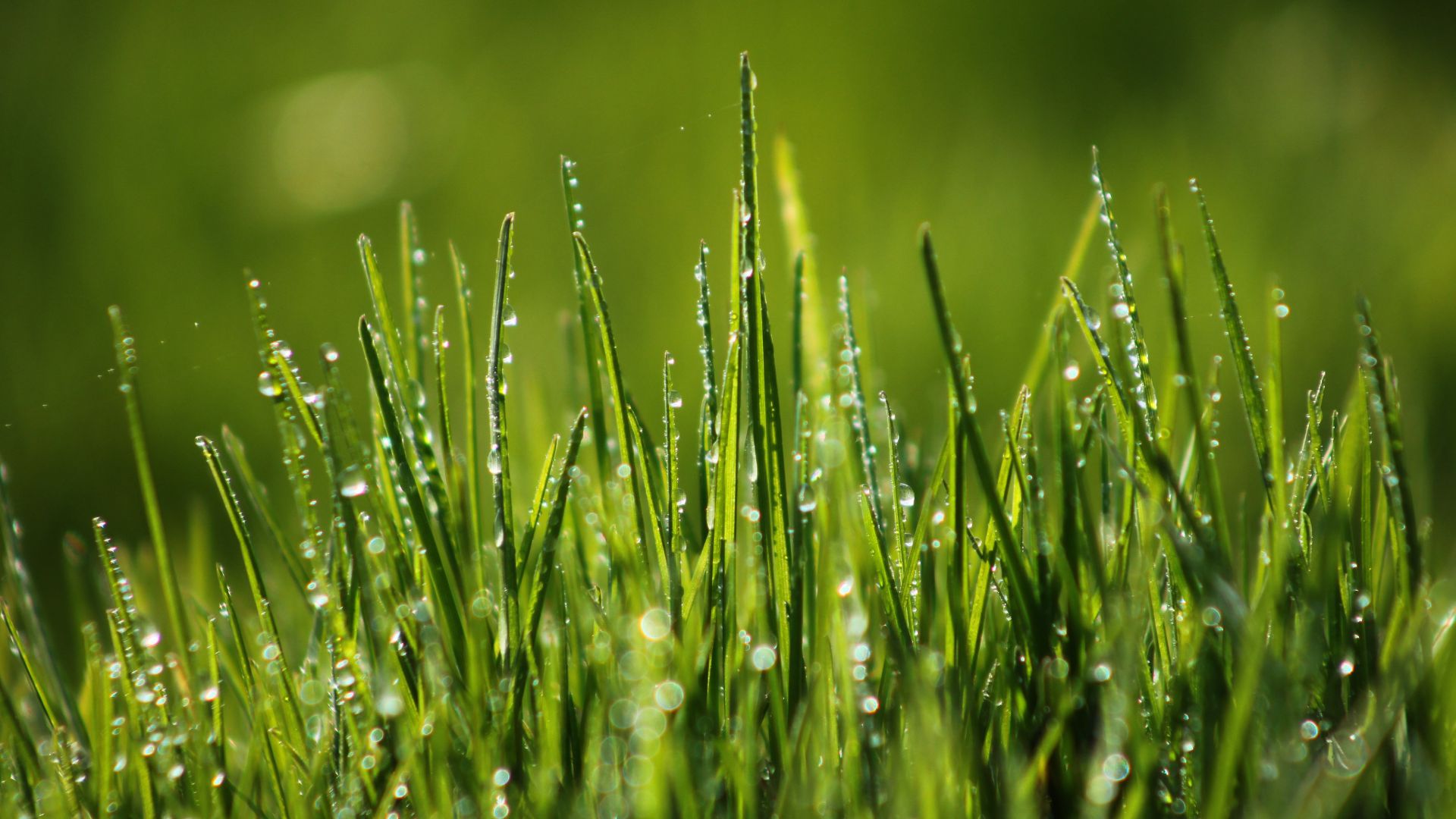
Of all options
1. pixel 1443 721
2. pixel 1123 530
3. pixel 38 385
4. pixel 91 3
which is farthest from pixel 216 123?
pixel 1443 721

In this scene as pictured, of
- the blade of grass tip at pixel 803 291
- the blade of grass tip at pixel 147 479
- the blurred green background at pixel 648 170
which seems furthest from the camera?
the blurred green background at pixel 648 170

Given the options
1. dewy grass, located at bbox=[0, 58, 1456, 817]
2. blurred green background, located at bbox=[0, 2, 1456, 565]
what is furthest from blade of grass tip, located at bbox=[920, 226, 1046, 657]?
blurred green background, located at bbox=[0, 2, 1456, 565]

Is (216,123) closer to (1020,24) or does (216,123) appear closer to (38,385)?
(38,385)

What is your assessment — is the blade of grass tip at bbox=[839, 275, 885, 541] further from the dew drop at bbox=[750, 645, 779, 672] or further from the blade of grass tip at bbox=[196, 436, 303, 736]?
the blade of grass tip at bbox=[196, 436, 303, 736]

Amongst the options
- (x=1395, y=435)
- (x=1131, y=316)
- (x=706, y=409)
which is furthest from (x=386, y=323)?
(x=1395, y=435)

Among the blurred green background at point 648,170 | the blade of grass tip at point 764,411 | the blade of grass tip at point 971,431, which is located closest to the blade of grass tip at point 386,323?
the blade of grass tip at point 764,411

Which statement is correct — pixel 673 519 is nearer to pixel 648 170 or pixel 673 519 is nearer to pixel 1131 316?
pixel 1131 316

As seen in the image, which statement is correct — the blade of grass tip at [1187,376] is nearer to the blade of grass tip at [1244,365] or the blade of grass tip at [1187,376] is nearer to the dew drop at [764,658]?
the blade of grass tip at [1244,365]
